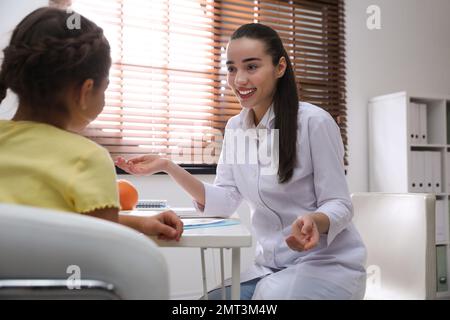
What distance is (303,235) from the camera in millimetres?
929

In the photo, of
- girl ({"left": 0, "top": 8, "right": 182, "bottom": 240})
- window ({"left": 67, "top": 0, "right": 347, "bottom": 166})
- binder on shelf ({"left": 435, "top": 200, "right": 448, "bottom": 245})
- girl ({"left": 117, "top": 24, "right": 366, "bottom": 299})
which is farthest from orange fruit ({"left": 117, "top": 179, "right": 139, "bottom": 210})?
binder on shelf ({"left": 435, "top": 200, "right": 448, "bottom": 245})

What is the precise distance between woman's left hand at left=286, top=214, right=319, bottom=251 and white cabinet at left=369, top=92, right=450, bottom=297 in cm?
211

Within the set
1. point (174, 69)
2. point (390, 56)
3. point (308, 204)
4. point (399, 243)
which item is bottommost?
point (399, 243)

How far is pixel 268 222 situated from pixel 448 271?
2.24 meters

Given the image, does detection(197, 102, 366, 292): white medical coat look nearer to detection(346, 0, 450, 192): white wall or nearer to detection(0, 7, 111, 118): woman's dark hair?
detection(0, 7, 111, 118): woman's dark hair

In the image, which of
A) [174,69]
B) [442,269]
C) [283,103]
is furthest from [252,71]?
[442,269]

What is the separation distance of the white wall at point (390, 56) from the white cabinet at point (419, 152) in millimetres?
152

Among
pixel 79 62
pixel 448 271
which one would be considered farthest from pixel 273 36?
pixel 448 271

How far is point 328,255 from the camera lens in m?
1.15

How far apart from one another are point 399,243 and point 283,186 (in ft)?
1.61

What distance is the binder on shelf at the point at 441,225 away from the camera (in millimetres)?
2893

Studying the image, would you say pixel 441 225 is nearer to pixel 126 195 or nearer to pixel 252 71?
pixel 252 71

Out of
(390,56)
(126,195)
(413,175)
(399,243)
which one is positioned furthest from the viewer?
(390,56)

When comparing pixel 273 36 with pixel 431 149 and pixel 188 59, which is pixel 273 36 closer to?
pixel 188 59
